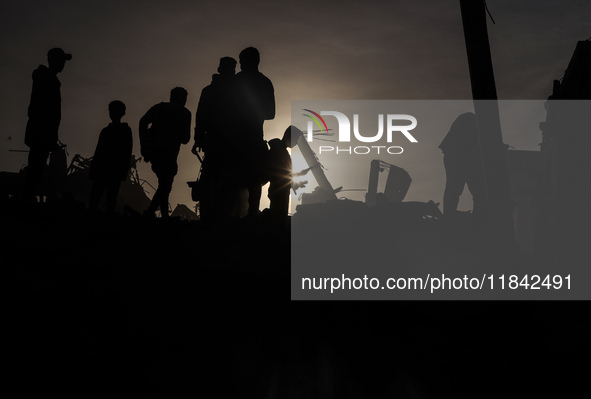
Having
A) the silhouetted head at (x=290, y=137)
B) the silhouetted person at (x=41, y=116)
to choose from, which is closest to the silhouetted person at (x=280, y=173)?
the silhouetted head at (x=290, y=137)

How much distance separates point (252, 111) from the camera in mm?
9469

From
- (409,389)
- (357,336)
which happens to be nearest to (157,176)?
(357,336)

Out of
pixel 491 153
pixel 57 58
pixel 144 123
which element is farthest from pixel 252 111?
pixel 491 153

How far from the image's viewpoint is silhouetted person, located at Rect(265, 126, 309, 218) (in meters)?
9.84

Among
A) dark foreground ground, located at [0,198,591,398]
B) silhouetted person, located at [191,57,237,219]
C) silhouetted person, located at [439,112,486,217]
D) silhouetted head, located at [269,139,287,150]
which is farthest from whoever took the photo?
silhouetted person, located at [439,112,486,217]

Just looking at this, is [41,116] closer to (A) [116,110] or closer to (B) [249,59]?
(A) [116,110]

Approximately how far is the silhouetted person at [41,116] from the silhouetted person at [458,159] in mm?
5704

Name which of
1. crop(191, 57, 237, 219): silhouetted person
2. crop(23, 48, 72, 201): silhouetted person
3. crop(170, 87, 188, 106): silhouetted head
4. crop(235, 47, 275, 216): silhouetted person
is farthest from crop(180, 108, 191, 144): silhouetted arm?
crop(23, 48, 72, 201): silhouetted person

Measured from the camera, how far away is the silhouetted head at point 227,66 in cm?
948

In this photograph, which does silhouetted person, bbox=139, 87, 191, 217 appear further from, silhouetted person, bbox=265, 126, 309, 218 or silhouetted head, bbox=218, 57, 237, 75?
silhouetted person, bbox=265, 126, 309, 218

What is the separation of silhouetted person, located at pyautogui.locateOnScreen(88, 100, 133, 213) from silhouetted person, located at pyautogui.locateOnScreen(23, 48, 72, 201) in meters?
0.89

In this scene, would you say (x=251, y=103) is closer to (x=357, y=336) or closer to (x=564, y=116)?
(x=357, y=336)

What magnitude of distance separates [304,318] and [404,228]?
2480 mm

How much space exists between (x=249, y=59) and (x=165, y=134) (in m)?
1.41
